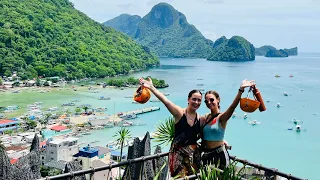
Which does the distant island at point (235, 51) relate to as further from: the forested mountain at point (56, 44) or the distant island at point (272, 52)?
the forested mountain at point (56, 44)

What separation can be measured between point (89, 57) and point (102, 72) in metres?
4.68

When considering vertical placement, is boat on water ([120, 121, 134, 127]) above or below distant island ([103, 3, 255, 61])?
below

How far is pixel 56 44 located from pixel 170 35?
297 feet

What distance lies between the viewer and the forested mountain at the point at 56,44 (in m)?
46.2

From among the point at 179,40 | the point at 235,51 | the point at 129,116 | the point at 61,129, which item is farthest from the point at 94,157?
the point at 179,40

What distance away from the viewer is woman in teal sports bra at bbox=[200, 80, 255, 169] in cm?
204

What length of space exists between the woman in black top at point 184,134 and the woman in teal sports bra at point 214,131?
1.9 inches

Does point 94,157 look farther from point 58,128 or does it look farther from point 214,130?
point 214,130

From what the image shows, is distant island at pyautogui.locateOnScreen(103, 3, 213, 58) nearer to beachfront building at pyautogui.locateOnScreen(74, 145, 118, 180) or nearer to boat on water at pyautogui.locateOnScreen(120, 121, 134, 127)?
boat on water at pyautogui.locateOnScreen(120, 121, 134, 127)

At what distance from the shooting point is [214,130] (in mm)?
2062

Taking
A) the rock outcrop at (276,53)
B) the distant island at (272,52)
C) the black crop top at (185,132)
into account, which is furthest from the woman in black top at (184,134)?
the distant island at (272,52)

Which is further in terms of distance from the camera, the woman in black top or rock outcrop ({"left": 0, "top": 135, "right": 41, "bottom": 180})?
rock outcrop ({"left": 0, "top": 135, "right": 41, "bottom": 180})

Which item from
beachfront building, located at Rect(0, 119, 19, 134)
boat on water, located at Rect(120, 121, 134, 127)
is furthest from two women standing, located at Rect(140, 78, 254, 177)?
boat on water, located at Rect(120, 121, 134, 127)

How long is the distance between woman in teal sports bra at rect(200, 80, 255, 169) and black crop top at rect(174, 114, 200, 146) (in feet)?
0.14
